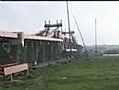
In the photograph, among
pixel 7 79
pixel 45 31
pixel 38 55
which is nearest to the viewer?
pixel 7 79

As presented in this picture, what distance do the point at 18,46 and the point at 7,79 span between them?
7.66 meters

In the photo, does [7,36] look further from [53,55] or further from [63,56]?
[63,56]

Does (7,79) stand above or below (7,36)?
below

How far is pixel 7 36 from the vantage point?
81.8 ft

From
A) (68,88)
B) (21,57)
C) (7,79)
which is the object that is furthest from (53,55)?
(68,88)

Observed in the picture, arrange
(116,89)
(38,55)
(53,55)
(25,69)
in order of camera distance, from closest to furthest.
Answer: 1. (116,89)
2. (25,69)
3. (38,55)
4. (53,55)

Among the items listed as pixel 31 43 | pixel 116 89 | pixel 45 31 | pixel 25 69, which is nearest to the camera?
pixel 116 89

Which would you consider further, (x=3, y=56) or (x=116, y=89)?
(x=3, y=56)

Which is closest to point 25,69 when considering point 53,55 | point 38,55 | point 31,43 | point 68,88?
point 68,88

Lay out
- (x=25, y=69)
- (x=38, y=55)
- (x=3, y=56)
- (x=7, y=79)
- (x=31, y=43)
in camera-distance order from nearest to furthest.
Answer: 1. (x=7, y=79)
2. (x=25, y=69)
3. (x=3, y=56)
4. (x=31, y=43)
5. (x=38, y=55)

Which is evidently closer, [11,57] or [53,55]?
[11,57]

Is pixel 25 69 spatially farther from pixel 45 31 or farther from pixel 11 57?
pixel 45 31

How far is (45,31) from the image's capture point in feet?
178

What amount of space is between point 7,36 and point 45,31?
1153 inches
